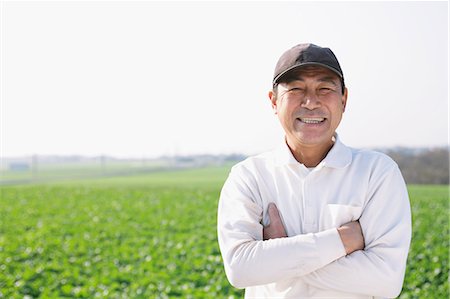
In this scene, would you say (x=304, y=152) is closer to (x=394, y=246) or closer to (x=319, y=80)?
(x=319, y=80)

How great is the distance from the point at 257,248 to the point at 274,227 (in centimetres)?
10

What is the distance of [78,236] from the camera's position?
27.0ft

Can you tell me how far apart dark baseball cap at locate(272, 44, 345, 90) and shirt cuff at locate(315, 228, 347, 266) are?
1.72 ft

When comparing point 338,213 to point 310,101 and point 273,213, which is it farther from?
point 310,101

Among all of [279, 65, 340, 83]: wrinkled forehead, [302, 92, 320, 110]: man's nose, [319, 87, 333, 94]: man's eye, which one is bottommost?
[302, 92, 320, 110]: man's nose

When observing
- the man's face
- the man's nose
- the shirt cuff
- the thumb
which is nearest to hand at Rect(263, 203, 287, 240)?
the thumb

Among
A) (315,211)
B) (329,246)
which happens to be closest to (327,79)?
(315,211)

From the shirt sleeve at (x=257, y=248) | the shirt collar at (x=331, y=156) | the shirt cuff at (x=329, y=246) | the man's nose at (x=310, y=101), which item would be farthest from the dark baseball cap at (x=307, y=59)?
the shirt cuff at (x=329, y=246)

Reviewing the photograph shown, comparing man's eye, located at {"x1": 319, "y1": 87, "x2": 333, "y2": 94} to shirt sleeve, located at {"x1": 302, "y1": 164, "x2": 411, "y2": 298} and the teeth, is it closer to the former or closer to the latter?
the teeth

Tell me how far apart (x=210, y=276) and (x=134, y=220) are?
182 inches

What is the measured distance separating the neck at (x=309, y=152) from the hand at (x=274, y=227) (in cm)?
20

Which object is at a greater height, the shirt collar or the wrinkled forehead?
the wrinkled forehead

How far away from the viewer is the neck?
187cm

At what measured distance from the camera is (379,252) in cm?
178
